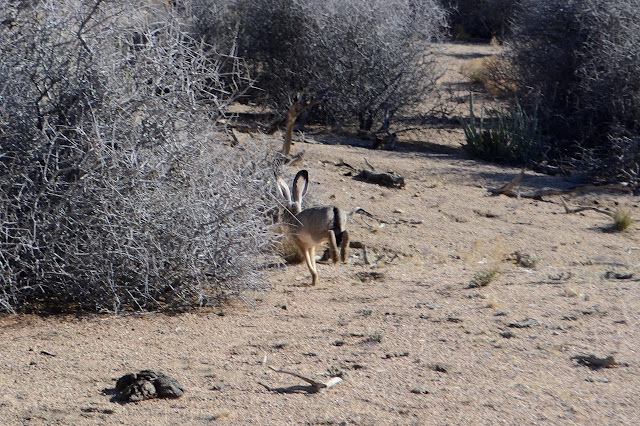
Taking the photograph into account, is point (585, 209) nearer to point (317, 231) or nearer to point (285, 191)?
point (285, 191)

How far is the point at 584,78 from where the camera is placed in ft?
41.2

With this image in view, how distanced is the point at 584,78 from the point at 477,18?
45.7 ft

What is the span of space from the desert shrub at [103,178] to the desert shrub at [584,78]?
26.6ft

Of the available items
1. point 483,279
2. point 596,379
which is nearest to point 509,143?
point 483,279

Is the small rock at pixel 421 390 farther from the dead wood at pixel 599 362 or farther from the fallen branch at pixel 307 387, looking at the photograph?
the dead wood at pixel 599 362

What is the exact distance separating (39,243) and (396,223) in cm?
431

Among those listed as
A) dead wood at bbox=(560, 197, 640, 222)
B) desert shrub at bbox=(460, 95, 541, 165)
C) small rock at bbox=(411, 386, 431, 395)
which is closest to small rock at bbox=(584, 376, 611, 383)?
small rock at bbox=(411, 386, 431, 395)

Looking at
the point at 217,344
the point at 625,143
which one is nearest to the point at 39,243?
the point at 217,344

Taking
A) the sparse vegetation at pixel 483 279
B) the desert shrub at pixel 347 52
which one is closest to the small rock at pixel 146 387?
the sparse vegetation at pixel 483 279

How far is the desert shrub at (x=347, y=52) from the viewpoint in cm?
1399

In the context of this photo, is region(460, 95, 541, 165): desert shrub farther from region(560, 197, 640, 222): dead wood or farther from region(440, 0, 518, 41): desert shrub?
region(440, 0, 518, 41): desert shrub

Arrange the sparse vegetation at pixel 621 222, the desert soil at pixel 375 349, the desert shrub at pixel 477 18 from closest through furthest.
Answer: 1. the desert soil at pixel 375 349
2. the sparse vegetation at pixel 621 222
3. the desert shrub at pixel 477 18

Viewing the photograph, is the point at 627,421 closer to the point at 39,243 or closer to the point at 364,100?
the point at 39,243

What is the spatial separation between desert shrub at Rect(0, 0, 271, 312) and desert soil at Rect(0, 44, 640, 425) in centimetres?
26
